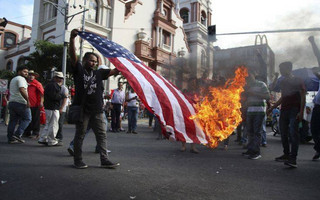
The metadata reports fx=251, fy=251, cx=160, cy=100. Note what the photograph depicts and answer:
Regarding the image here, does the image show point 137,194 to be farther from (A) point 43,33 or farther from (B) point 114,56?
(A) point 43,33

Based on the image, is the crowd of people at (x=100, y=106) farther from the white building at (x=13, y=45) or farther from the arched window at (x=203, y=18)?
the arched window at (x=203, y=18)

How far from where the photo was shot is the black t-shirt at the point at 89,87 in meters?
3.86

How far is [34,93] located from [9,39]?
3262 cm

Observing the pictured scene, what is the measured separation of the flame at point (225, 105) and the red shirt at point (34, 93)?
468 cm

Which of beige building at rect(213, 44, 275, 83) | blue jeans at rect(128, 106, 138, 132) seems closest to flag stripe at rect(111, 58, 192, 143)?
beige building at rect(213, 44, 275, 83)

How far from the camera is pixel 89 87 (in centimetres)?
387

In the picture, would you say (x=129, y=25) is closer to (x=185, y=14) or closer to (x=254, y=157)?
(x=185, y=14)

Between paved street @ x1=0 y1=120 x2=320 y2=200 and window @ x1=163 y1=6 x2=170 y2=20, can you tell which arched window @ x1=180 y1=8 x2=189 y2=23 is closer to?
window @ x1=163 y1=6 x2=170 y2=20

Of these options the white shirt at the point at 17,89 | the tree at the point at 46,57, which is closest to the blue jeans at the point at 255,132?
the white shirt at the point at 17,89

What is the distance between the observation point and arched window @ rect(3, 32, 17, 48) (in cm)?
3351

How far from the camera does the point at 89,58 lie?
13.1 feet

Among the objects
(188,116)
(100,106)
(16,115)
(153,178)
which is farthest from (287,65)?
(16,115)

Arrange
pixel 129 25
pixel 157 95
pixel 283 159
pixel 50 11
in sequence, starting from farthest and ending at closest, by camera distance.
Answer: pixel 129 25, pixel 50 11, pixel 283 159, pixel 157 95

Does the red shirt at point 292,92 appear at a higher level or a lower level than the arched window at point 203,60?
lower
